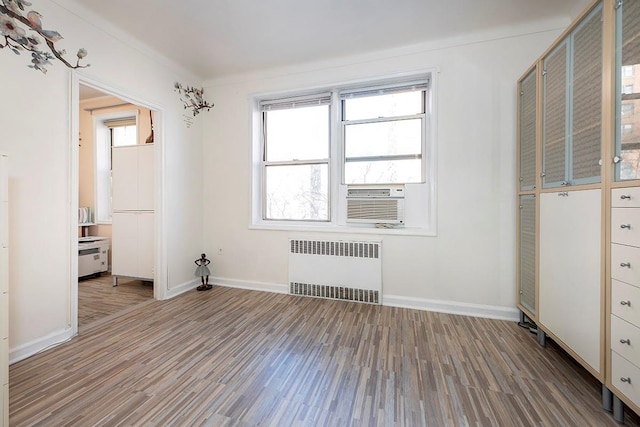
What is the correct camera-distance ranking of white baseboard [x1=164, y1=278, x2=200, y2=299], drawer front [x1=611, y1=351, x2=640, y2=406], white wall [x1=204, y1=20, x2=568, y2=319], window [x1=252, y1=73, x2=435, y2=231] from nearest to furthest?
1. drawer front [x1=611, y1=351, x2=640, y2=406]
2. white wall [x1=204, y1=20, x2=568, y2=319]
3. window [x1=252, y1=73, x2=435, y2=231]
4. white baseboard [x1=164, y1=278, x2=200, y2=299]

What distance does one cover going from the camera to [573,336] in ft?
5.31

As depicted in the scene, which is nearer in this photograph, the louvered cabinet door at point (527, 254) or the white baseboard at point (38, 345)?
the white baseboard at point (38, 345)

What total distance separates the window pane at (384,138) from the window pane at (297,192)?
1.47ft

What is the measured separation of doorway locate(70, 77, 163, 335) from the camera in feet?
8.20

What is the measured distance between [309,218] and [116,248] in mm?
2608

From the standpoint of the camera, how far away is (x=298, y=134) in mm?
3393

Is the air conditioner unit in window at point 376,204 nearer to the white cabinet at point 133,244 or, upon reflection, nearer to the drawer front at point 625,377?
the drawer front at point 625,377

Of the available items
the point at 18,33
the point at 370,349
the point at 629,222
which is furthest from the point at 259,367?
the point at 18,33

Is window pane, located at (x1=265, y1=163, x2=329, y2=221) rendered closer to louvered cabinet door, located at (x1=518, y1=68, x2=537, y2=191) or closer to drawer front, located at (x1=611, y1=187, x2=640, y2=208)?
louvered cabinet door, located at (x1=518, y1=68, x2=537, y2=191)

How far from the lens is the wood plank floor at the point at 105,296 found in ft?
8.52

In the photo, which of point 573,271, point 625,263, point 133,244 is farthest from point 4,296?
point 573,271

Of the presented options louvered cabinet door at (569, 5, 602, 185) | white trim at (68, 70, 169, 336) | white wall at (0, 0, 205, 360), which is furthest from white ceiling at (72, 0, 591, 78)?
louvered cabinet door at (569, 5, 602, 185)

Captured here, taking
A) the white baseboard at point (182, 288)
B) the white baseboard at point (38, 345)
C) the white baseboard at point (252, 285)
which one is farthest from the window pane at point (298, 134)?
the white baseboard at point (38, 345)

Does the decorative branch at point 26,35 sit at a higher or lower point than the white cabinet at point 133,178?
higher
